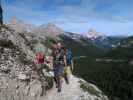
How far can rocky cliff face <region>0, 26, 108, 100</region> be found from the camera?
66.0 feet

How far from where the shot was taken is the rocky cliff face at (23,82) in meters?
20.1

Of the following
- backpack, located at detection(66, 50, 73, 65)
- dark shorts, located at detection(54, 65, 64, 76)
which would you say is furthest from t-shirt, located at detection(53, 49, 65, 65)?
backpack, located at detection(66, 50, 73, 65)

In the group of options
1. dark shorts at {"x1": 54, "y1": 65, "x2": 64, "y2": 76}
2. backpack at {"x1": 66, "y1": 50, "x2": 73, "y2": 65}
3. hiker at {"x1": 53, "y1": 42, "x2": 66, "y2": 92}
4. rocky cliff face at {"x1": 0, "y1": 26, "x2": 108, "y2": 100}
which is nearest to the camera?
rocky cliff face at {"x1": 0, "y1": 26, "x2": 108, "y2": 100}

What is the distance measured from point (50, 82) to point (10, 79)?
3947 mm

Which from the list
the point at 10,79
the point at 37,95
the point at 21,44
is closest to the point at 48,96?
the point at 37,95

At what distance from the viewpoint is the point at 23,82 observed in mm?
20656

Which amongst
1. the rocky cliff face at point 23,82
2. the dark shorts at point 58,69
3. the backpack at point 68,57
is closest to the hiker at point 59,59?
the dark shorts at point 58,69

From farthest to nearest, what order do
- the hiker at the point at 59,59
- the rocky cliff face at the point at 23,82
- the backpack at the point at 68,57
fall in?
1. the backpack at the point at 68,57
2. the hiker at the point at 59,59
3. the rocky cliff face at the point at 23,82

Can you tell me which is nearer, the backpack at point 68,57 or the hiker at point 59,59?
the hiker at point 59,59

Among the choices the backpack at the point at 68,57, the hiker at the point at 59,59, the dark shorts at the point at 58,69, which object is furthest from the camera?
the backpack at the point at 68,57

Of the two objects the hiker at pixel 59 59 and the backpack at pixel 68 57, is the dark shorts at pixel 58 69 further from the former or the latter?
the backpack at pixel 68 57

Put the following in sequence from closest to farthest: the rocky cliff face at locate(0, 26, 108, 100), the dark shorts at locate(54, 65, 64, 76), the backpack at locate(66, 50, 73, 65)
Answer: the rocky cliff face at locate(0, 26, 108, 100)
the dark shorts at locate(54, 65, 64, 76)
the backpack at locate(66, 50, 73, 65)

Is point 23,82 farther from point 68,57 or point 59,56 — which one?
point 68,57

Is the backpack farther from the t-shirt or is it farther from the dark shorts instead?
the dark shorts
